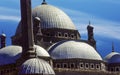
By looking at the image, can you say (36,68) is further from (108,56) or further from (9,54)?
(108,56)

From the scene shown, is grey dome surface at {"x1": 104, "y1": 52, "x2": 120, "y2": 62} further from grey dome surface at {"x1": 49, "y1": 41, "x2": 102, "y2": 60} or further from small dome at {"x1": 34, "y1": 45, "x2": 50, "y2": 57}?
small dome at {"x1": 34, "y1": 45, "x2": 50, "y2": 57}

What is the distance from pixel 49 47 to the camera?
6831 cm

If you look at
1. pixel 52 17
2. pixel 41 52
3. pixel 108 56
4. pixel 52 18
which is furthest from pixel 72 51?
pixel 108 56

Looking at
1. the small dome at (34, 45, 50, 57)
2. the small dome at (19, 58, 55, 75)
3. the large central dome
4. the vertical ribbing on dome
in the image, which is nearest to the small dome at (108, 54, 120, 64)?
the large central dome

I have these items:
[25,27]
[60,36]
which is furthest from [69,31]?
[25,27]

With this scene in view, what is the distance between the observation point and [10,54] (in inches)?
2630

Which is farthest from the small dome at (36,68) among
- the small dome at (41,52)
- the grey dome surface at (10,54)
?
the grey dome surface at (10,54)

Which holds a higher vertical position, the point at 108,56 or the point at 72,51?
the point at 72,51

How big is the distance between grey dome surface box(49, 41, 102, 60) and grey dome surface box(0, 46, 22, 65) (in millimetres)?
4131

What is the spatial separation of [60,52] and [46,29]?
503 cm

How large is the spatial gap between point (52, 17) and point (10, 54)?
8.84m

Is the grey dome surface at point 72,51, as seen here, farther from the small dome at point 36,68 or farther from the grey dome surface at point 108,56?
the small dome at point 36,68

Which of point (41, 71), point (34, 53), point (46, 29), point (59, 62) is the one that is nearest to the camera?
point (41, 71)

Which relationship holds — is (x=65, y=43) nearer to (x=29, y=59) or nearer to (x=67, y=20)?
(x=67, y=20)
